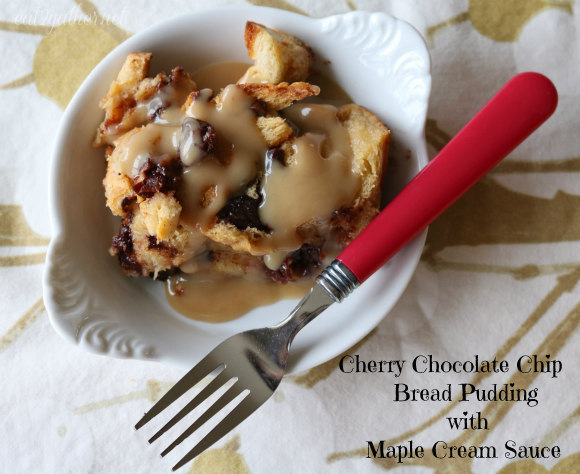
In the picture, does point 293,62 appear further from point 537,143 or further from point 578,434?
point 578,434

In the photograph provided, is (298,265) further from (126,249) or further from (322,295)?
(126,249)

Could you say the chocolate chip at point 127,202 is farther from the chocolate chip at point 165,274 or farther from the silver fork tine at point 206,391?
the silver fork tine at point 206,391

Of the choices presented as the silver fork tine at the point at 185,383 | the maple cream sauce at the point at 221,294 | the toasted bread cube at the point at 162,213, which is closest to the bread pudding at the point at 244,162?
the toasted bread cube at the point at 162,213

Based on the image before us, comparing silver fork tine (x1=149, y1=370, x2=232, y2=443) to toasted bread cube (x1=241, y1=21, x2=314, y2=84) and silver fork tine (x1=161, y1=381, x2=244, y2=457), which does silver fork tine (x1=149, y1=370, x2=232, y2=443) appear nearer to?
silver fork tine (x1=161, y1=381, x2=244, y2=457)

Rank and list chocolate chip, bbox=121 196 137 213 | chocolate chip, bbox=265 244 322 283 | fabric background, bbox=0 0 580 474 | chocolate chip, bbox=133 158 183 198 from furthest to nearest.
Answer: fabric background, bbox=0 0 580 474 → chocolate chip, bbox=265 244 322 283 → chocolate chip, bbox=121 196 137 213 → chocolate chip, bbox=133 158 183 198

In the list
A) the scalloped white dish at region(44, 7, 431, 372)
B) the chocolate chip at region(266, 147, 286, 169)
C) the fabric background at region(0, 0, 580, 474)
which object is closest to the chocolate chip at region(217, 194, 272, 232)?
the chocolate chip at region(266, 147, 286, 169)

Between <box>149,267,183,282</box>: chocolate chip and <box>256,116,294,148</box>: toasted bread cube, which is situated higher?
<box>256,116,294,148</box>: toasted bread cube

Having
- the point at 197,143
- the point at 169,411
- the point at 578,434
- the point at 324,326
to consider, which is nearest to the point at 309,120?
the point at 197,143
